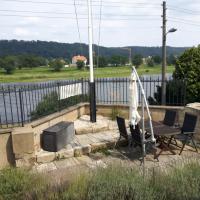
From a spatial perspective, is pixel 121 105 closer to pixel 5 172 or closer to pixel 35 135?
pixel 35 135

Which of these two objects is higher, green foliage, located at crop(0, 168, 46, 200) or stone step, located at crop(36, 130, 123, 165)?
green foliage, located at crop(0, 168, 46, 200)

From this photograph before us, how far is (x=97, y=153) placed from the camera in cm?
755

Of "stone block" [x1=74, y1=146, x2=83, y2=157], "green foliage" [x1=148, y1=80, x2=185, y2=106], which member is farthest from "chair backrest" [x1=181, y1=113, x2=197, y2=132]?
"stone block" [x1=74, y1=146, x2=83, y2=157]

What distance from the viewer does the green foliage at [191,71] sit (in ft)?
36.2

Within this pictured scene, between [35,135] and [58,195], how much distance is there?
3.67 meters

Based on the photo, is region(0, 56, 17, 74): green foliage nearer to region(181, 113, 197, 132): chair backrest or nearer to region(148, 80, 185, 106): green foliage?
region(148, 80, 185, 106): green foliage

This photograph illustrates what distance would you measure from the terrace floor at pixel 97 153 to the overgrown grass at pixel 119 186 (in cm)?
176

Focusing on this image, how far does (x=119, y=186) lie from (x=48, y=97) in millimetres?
5856

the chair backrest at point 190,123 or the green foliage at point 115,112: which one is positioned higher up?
the chair backrest at point 190,123

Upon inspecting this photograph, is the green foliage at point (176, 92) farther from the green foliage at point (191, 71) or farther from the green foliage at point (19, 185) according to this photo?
the green foliage at point (19, 185)

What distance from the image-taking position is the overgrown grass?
3.63m

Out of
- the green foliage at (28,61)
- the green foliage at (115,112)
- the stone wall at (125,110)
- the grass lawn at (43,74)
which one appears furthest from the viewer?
the green foliage at (28,61)

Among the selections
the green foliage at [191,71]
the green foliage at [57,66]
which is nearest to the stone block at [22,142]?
the green foliage at [191,71]

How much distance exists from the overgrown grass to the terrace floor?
1.76 m
